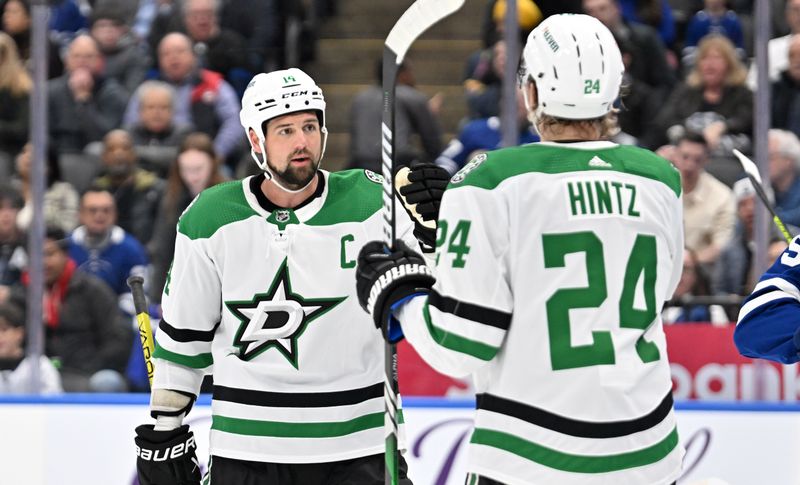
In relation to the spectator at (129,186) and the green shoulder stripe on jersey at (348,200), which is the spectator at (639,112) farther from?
the green shoulder stripe on jersey at (348,200)

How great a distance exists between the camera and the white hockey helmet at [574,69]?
7.64 feet

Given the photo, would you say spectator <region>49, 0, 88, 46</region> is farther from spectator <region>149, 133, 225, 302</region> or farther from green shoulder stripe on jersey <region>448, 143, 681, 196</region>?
green shoulder stripe on jersey <region>448, 143, 681, 196</region>

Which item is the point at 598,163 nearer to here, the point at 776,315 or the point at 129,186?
the point at 776,315

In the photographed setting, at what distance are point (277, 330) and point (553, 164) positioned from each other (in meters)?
0.87

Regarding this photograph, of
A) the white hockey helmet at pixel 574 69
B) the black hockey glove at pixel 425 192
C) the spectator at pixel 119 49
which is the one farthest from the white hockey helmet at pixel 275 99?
the spectator at pixel 119 49

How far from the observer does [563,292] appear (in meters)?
2.26

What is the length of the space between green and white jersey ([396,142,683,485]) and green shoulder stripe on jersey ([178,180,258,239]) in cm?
80

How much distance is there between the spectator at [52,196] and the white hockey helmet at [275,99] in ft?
7.41

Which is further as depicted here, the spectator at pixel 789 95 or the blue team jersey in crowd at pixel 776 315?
the spectator at pixel 789 95

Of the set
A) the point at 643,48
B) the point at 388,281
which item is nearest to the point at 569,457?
the point at 388,281

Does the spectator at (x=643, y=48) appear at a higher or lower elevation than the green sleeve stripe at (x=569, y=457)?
higher

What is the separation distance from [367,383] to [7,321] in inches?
96.7

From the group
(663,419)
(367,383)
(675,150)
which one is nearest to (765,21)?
(675,150)

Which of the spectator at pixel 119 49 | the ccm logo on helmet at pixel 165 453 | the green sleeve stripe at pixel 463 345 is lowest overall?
the ccm logo on helmet at pixel 165 453
